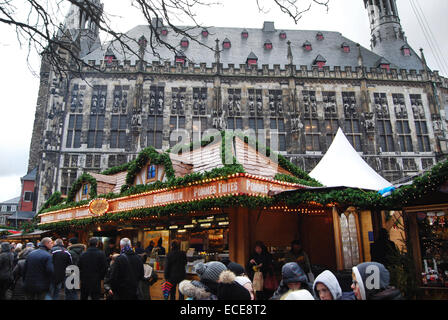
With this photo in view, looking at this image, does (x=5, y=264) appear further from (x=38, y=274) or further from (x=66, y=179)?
(x=66, y=179)

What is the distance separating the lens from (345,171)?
11.8 meters

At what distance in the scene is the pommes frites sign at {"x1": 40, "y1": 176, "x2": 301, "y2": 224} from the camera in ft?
22.4

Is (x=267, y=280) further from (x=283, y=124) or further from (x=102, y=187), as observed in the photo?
(x=283, y=124)

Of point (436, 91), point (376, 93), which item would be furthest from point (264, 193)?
point (436, 91)

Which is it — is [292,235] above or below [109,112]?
below

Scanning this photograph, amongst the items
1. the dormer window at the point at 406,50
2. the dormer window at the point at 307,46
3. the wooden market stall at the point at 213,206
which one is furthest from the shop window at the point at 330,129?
the wooden market stall at the point at 213,206

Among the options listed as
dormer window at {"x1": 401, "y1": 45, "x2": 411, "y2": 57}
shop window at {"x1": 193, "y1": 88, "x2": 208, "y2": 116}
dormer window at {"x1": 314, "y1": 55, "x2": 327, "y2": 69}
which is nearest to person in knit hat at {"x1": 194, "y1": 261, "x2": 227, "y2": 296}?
shop window at {"x1": 193, "y1": 88, "x2": 208, "y2": 116}

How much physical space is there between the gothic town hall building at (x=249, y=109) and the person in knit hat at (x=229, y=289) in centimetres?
2113

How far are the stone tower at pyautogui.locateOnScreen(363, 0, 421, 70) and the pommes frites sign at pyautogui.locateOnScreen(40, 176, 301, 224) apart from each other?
27099 mm

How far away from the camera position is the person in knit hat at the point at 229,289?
9.04 feet

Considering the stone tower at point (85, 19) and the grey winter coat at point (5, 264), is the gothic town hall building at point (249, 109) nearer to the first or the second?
the stone tower at point (85, 19)

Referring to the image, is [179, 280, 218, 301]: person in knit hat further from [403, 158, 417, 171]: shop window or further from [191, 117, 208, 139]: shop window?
[403, 158, 417, 171]: shop window
